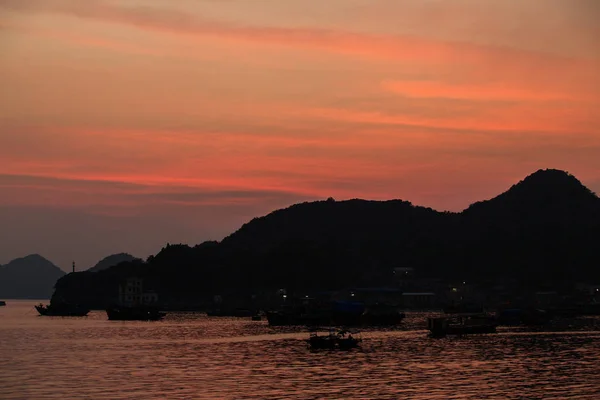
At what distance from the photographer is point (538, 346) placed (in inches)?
5044

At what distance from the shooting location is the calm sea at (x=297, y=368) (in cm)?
7562

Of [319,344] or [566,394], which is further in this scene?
[319,344]

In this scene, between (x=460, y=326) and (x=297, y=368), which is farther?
(x=460, y=326)

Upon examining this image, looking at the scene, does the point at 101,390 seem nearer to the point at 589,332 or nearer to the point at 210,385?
the point at 210,385

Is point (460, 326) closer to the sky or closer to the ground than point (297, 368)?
closer to the sky

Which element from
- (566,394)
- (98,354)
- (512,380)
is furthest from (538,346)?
(98,354)

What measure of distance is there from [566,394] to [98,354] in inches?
2631

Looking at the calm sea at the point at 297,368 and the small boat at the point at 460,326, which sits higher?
the small boat at the point at 460,326

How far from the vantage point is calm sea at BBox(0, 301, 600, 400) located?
248ft

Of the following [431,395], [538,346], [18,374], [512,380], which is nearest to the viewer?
[431,395]

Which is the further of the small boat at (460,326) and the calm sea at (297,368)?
the small boat at (460,326)

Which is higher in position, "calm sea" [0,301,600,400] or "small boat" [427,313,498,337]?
"small boat" [427,313,498,337]

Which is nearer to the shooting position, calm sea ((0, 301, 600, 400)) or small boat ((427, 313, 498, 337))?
calm sea ((0, 301, 600, 400))

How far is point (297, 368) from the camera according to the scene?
95625 millimetres
